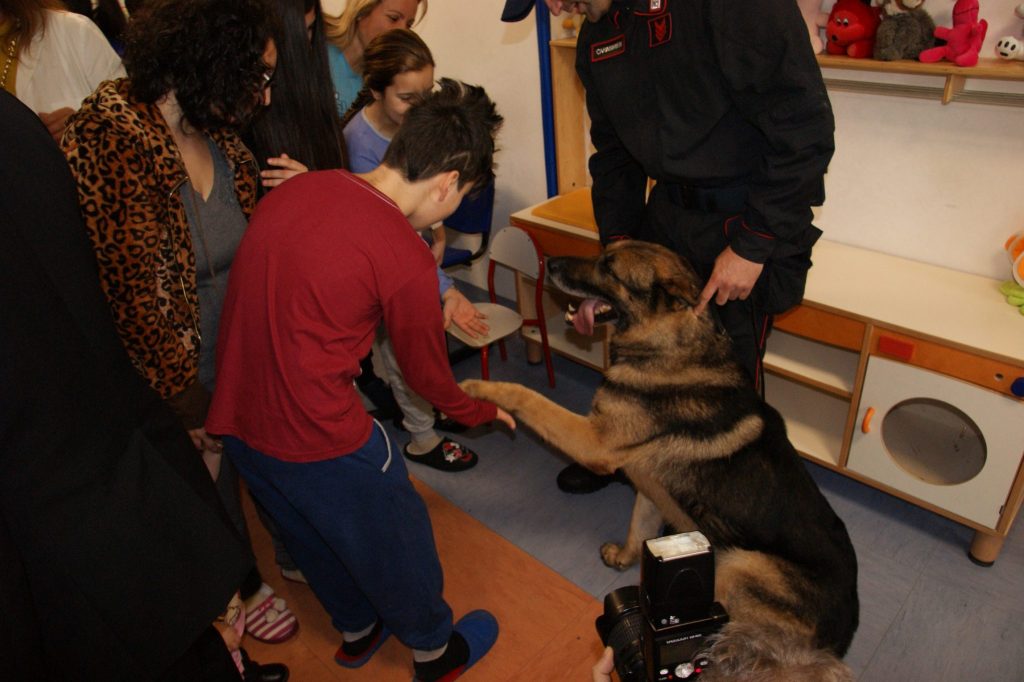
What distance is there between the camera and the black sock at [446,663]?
7.39 ft

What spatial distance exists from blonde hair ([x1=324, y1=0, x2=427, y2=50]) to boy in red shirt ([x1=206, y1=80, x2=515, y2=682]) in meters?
1.47

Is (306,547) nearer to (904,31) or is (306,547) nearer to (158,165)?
(158,165)

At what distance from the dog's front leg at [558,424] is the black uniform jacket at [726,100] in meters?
0.76

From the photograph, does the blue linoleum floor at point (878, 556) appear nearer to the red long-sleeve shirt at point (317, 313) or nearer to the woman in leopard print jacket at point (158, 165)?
the red long-sleeve shirt at point (317, 313)

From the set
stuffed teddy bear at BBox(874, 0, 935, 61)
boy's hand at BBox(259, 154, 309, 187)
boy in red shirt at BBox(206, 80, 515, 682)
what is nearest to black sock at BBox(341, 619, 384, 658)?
boy in red shirt at BBox(206, 80, 515, 682)

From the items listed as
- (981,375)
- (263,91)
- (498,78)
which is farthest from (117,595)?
(498,78)

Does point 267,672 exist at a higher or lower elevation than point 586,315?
lower

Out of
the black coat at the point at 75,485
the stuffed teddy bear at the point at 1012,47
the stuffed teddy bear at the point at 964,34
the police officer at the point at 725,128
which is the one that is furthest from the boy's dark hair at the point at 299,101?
the stuffed teddy bear at the point at 1012,47

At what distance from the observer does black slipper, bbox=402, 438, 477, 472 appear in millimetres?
3330

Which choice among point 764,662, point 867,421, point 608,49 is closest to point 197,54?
point 608,49

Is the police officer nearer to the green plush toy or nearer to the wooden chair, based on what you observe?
the green plush toy

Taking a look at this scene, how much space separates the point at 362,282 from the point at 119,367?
1.89 feet

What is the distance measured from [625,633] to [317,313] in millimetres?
918

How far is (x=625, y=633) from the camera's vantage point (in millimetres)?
1161
